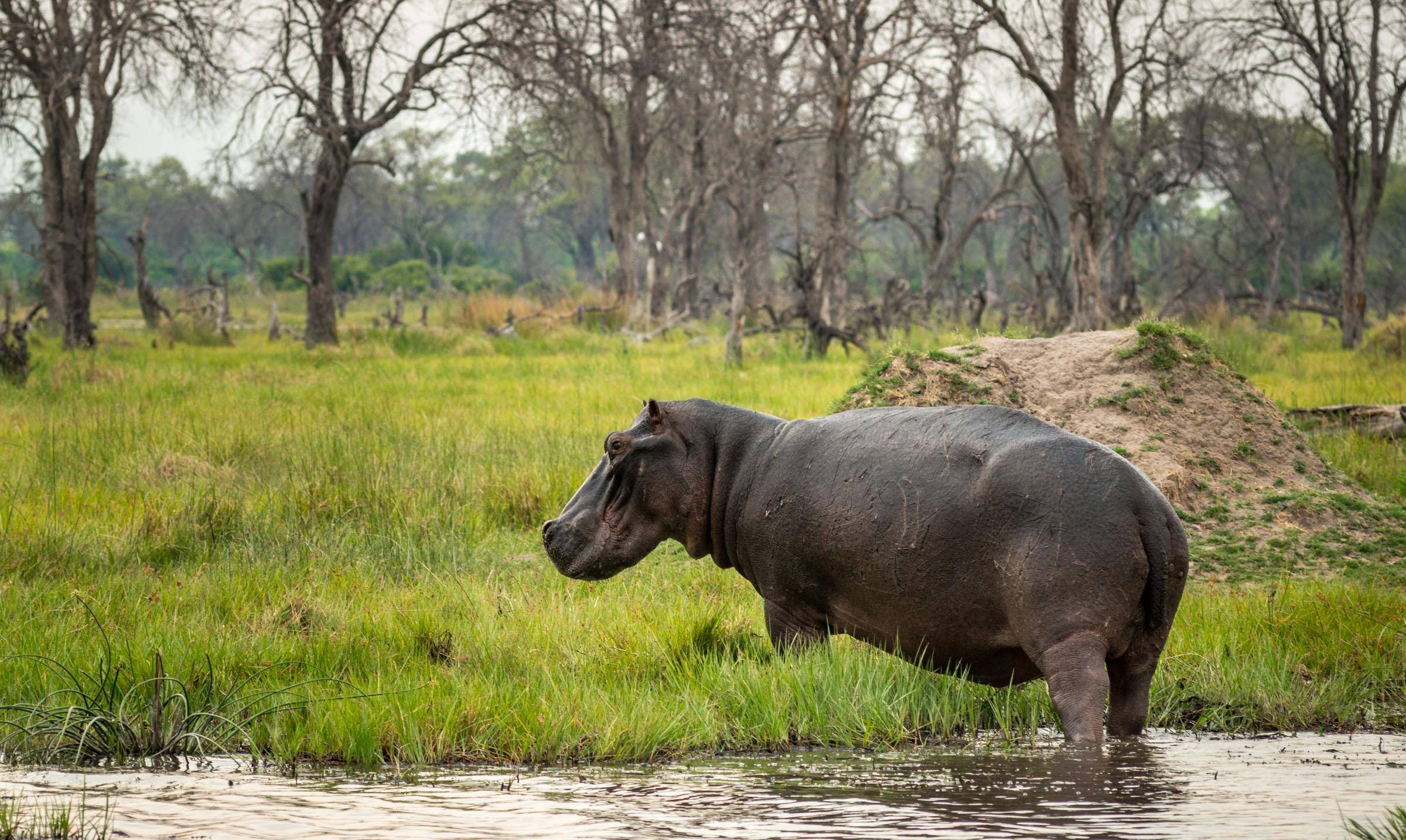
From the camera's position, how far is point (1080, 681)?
3557 millimetres

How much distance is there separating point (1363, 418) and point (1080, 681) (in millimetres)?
8469

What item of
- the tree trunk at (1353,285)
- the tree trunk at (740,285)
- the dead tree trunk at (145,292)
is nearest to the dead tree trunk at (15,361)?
the tree trunk at (740,285)

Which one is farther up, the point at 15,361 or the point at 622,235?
the point at 622,235

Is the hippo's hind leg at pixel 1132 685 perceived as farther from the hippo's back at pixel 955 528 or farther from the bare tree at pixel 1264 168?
the bare tree at pixel 1264 168

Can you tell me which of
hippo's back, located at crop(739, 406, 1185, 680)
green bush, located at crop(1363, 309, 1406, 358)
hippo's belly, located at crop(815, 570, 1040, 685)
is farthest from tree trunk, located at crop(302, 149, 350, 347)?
hippo's belly, located at crop(815, 570, 1040, 685)

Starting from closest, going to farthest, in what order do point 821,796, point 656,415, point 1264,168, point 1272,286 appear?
1. point 821,796
2. point 656,415
3. point 1272,286
4. point 1264,168

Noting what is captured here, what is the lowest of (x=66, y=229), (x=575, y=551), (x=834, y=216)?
(x=575, y=551)

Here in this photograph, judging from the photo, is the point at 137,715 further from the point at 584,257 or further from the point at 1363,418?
the point at 584,257

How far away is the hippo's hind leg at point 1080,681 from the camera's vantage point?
3551mm

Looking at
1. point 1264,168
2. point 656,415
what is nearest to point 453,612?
point 656,415

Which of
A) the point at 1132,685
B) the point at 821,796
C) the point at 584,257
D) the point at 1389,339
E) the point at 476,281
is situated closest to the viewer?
the point at 821,796

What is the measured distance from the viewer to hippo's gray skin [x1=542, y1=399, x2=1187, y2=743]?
141 inches

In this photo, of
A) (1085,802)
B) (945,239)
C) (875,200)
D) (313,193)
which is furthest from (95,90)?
(875,200)

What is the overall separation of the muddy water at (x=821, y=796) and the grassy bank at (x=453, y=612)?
277 millimetres
